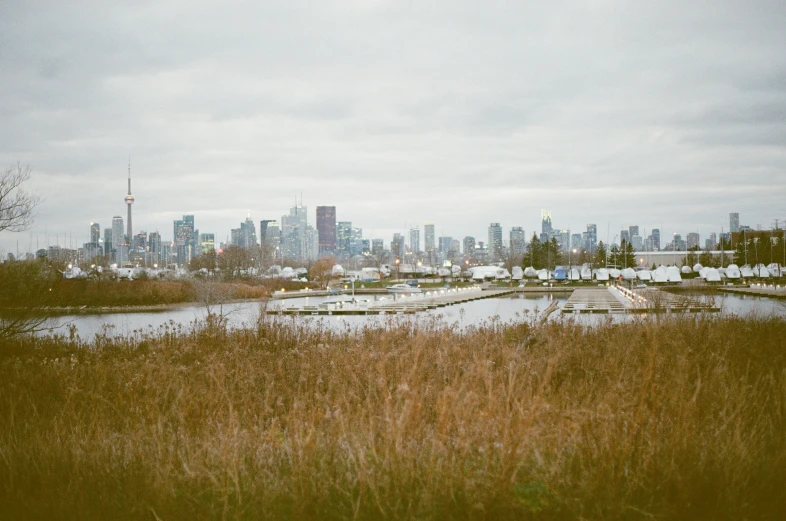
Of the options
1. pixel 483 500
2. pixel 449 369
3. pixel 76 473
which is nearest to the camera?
pixel 483 500

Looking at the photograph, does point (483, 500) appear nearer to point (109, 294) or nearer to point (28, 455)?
point (28, 455)

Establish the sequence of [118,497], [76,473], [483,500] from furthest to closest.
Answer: [76,473], [118,497], [483,500]

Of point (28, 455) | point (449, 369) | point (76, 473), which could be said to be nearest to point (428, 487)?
point (76, 473)

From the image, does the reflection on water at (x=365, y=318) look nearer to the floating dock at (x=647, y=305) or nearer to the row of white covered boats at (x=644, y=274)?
Answer: the floating dock at (x=647, y=305)

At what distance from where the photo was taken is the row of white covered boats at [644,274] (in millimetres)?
63875

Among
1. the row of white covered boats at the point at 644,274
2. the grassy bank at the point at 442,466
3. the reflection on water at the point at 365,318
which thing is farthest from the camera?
the row of white covered boats at the point at 644,274

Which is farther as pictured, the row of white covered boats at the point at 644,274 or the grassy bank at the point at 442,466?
the row of white covered boats at the point at 644,274

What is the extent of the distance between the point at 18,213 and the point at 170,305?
3015 cm

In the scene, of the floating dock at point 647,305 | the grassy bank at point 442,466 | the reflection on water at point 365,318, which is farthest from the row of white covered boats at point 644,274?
the grassy bank at point 442,466

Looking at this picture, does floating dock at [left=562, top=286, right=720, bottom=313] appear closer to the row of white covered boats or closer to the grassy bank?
the grassy bank

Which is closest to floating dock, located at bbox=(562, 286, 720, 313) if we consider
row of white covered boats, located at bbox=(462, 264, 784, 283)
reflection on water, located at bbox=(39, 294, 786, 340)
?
reflection on water, located at bbox=(39, 294, 786, 340)

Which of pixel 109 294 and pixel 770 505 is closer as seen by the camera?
pixel 770 505

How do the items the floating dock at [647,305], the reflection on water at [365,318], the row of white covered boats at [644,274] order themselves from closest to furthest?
the floating dock at [647,305] < the reflection on water at [365,318] < the row of white covered boats at [644,274]

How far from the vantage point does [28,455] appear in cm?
510
